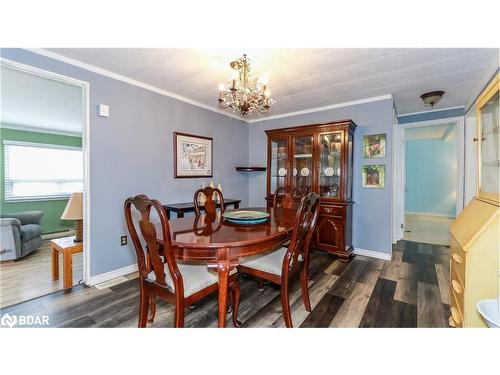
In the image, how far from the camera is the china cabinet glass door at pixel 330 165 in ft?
10.1

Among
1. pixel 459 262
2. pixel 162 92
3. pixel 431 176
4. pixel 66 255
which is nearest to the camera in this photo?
pixel 459 262

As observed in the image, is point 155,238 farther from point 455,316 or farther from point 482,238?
point 455,316

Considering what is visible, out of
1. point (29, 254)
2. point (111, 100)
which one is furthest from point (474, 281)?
point (29, 254)

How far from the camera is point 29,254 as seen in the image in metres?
3.24

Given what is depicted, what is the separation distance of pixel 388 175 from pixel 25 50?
→ 13.4 feet

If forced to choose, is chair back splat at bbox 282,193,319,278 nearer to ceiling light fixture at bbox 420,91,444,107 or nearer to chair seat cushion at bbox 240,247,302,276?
chair seat cushion at bbox 240,247,302,276

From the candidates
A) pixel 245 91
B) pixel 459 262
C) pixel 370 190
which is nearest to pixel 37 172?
pixel 245 91

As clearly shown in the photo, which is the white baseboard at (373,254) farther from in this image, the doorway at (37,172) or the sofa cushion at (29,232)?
the sofa cushion at (29,232)

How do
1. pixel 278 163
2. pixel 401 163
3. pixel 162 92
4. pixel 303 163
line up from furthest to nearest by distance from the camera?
pixel 401 163 < pixel 278 163 < pixel 303 163 < pixel 162 92

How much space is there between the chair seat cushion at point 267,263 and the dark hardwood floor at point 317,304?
412 millimetres

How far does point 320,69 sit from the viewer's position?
2229 mm

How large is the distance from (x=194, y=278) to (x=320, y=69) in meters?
2.24
